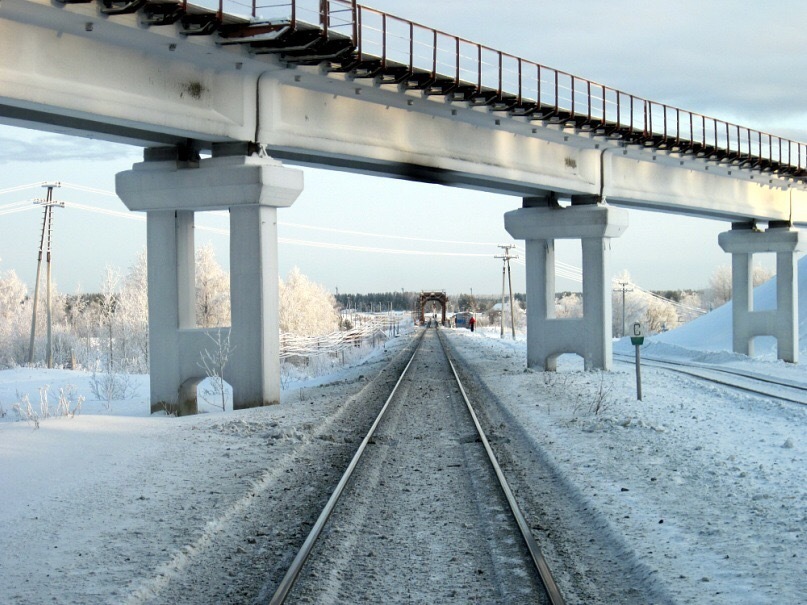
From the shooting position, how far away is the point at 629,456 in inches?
432

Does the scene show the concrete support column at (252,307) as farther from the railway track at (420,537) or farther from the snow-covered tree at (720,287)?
the snow-covered tree at (720,287)

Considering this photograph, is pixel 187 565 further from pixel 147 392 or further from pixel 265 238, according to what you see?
pixel 147 392

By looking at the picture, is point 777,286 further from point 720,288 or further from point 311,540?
point 720,288

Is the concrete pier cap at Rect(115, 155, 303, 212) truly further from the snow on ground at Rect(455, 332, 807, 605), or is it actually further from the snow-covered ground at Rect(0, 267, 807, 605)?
the snow on ground at Rect(455, 332, 807, 605)

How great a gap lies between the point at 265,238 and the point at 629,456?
29.6 ft

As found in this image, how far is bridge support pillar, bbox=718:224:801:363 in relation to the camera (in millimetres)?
36250

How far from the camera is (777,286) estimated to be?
36.8 meters

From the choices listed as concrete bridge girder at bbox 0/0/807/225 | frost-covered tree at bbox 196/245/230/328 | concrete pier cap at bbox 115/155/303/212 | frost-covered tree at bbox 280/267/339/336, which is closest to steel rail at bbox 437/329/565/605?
concrete pier cap at bbox 115/155/303/212

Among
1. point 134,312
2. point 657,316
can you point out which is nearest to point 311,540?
point 134,312

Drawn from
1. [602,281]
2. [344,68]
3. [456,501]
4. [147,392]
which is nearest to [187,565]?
[456,501]

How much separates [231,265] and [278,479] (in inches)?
324

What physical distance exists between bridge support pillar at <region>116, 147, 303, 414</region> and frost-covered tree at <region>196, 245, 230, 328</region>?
42.7 meters

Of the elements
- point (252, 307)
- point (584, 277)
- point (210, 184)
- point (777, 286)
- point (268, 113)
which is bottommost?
point (252, 307)

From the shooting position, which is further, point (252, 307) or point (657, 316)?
point (657, 316)
